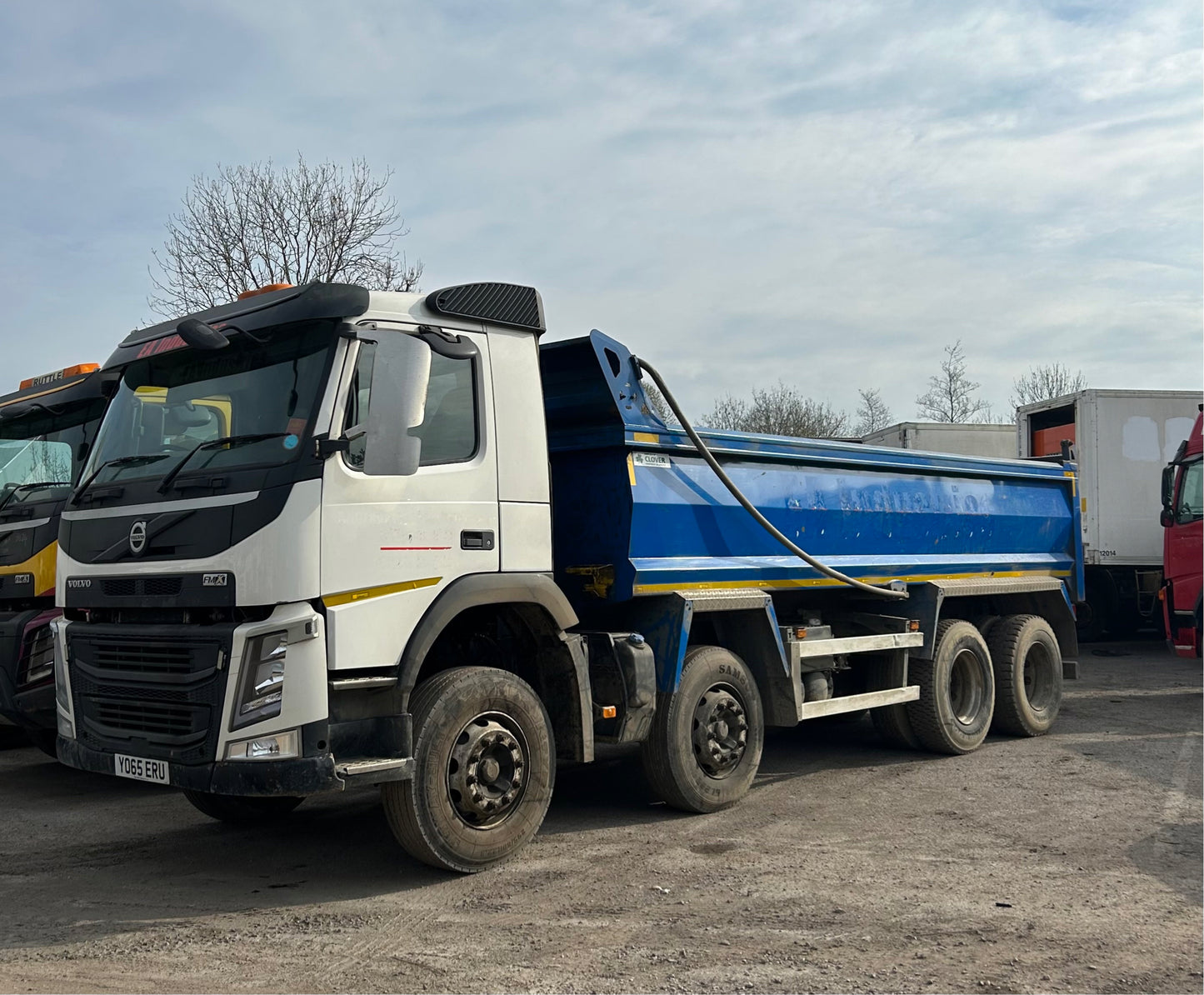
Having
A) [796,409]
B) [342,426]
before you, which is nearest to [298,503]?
[342,426]

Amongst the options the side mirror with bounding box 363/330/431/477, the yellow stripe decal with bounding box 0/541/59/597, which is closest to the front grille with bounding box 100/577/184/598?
the side mirror with bounding box 363/330/431/477

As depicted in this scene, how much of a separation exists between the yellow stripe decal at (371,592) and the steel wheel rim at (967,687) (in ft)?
18.3

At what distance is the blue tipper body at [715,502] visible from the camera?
22.5 ft

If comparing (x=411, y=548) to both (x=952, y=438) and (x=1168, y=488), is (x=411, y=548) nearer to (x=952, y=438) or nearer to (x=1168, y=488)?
(x=1168, y=488)

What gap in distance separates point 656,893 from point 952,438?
49.3 feet

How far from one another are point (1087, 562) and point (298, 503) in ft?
45.9

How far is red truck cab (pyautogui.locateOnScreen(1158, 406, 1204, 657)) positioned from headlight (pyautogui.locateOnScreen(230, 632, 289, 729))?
11.2 meters

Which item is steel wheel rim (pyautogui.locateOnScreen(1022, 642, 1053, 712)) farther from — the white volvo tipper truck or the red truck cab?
the red truck cab

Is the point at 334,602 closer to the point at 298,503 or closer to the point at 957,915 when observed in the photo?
the point at 298,503

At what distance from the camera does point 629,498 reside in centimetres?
675

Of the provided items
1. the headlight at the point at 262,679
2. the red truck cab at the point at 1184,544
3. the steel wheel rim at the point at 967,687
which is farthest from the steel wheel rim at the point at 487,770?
the red truck cab at the point at 1184,544

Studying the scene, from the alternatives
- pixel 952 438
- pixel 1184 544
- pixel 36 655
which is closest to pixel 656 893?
pixel 36 655

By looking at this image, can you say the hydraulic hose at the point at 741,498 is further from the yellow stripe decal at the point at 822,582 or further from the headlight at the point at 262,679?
the headlight at the point at 262,679

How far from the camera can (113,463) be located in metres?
6.04
